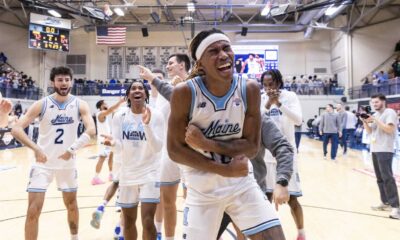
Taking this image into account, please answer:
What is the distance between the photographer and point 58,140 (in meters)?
3.86

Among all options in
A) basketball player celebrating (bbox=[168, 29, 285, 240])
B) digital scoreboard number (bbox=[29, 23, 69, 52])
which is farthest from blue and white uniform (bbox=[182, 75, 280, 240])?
digital scoreboard number (bbox=[29, 23, 69, 52])

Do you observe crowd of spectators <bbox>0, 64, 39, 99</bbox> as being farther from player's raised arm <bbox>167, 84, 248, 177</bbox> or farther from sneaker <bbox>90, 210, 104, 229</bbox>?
player's raised arm <bbox>167, 84, 248, 177</bbox>

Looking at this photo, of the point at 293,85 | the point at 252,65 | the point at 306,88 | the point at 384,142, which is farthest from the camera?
the point at 306,88

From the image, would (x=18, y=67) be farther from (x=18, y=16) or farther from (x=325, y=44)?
(x=325, y=44)

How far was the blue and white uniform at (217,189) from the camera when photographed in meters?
2.02

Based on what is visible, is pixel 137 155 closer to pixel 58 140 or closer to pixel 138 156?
pixel 138 156

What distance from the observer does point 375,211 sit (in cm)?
584

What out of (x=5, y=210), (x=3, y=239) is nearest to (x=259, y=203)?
(x=3, y=239)

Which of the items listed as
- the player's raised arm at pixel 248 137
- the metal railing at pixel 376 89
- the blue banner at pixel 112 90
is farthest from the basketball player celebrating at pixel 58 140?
the blue banner at pixel 112 90

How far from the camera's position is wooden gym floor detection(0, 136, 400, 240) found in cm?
462

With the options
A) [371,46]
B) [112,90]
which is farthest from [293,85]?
[112,90]

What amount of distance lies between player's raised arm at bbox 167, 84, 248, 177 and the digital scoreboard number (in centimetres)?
2086

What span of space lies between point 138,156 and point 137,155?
15 mm

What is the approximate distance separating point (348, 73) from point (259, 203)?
84.4 feet
